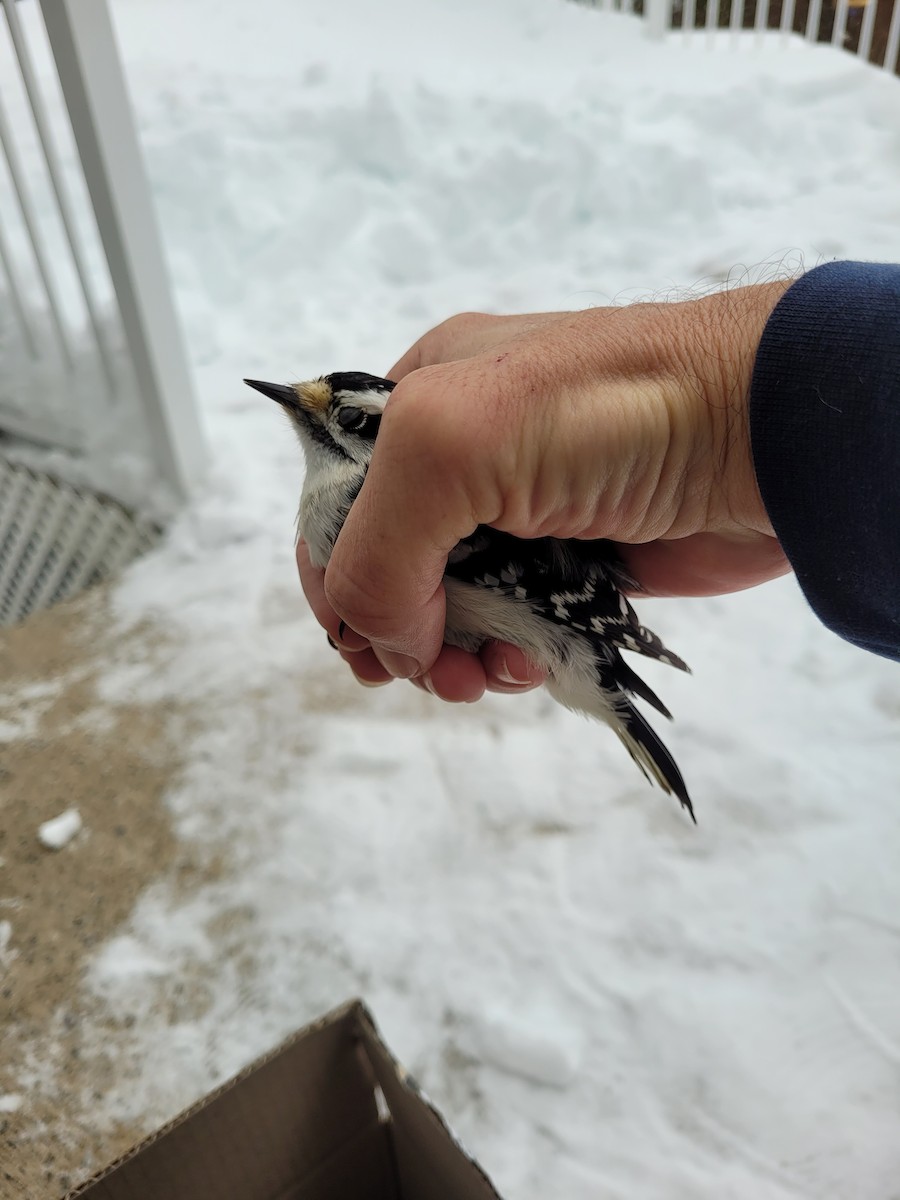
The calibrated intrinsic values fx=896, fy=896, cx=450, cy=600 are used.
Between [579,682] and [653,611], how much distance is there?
0.89 metres

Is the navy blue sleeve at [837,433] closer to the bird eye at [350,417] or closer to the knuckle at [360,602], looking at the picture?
the knuckle at [360,602]

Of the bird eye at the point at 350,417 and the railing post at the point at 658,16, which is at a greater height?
the railing post at the point at 658,16

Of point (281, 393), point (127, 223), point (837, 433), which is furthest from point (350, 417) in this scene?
point (127, 223)

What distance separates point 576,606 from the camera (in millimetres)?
1265

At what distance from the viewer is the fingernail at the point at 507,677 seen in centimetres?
138

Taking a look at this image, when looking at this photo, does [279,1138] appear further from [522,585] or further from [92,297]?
[92,297]

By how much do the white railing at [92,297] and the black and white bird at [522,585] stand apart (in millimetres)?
1099

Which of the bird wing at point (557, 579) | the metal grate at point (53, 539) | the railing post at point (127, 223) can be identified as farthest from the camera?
the metal grate at point (53, 539)

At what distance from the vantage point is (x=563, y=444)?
85cm

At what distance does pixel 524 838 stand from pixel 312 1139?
671 millimetres

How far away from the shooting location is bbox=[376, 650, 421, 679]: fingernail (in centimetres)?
123

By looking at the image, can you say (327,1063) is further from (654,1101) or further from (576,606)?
(576,606)

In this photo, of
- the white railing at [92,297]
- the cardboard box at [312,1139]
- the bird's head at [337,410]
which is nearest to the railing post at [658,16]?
the white railing at [92,297]

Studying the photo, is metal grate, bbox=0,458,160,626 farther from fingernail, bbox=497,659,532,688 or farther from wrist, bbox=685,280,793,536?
wrist, bbox=685,280,793,536
